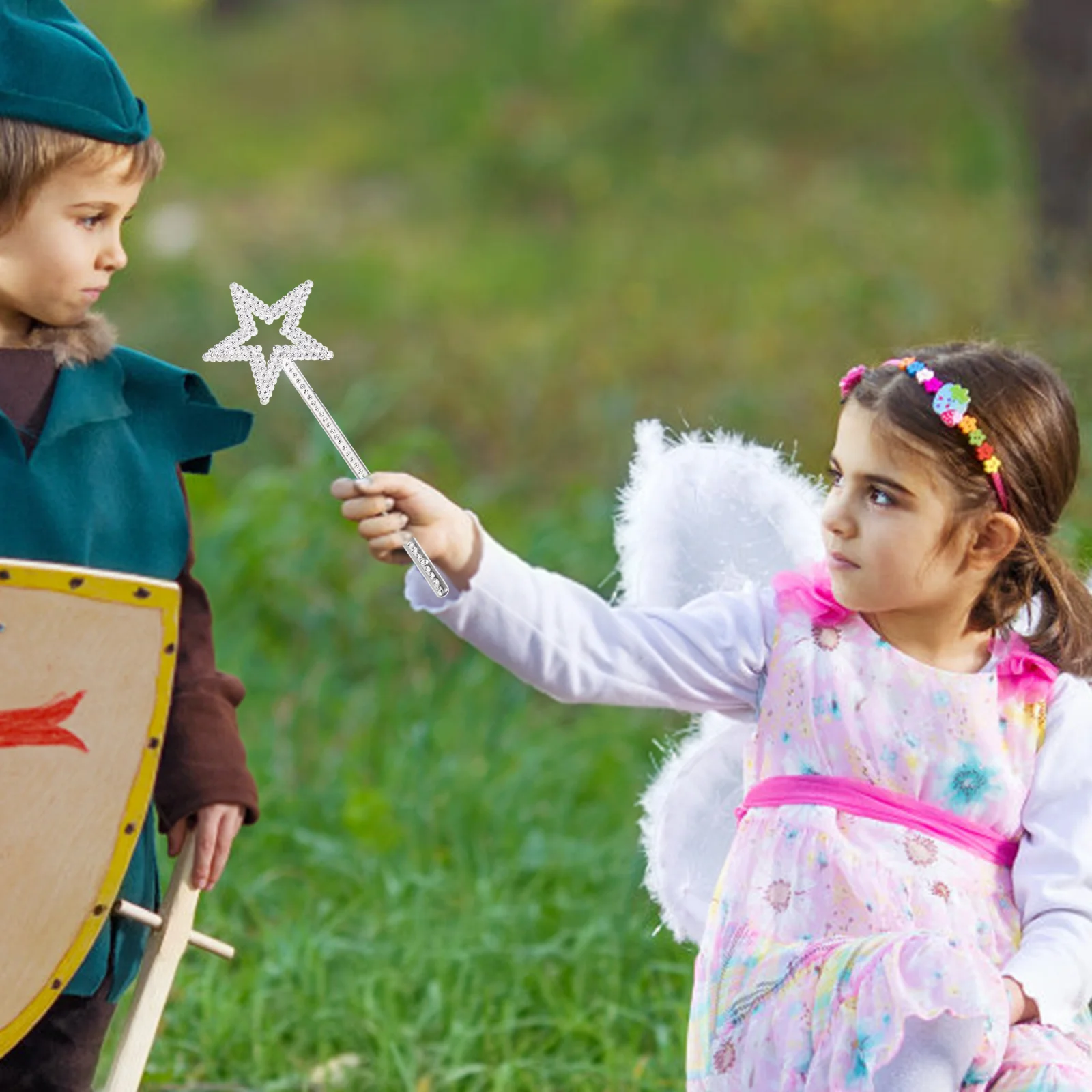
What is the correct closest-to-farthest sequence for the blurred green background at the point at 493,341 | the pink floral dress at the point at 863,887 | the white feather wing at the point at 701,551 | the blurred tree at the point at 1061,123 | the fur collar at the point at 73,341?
the pink floral dress at the point at 863,887 → the fur collar at the point at 73,341 → the white feather wing at the point at 701,551 → the blurred green background at the point at 493,341 → the blurred tree at the point at 1061,123

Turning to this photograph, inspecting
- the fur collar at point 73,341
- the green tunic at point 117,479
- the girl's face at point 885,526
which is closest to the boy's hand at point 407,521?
the green tunic at point 117,479

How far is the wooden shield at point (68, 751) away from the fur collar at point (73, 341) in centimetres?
32

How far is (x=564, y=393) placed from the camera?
6.88 m

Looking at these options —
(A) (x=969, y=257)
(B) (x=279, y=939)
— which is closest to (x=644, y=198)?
(A) (x=969, y=257)

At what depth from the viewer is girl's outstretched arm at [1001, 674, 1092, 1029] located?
1.95 m

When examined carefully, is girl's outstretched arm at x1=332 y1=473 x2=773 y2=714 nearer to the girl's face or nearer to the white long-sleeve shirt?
the white long-sleeve shirt

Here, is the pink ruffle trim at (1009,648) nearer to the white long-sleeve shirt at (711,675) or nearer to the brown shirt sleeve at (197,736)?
the white long-sleeve shirt at (711,675)

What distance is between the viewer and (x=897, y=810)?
2.04 m

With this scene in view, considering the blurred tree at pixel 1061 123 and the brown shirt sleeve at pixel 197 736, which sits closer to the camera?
the brown shirt sleeve at pixel 197 736

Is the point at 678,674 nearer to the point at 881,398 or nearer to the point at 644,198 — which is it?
the point at 881,398

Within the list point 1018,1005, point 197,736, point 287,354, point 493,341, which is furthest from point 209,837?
point 493,341

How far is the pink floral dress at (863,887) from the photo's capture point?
1.86m

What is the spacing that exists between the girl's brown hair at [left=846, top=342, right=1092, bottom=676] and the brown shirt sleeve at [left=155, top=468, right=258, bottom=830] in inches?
31.3

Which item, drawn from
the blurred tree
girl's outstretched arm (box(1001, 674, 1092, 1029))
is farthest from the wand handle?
the blurred tree
